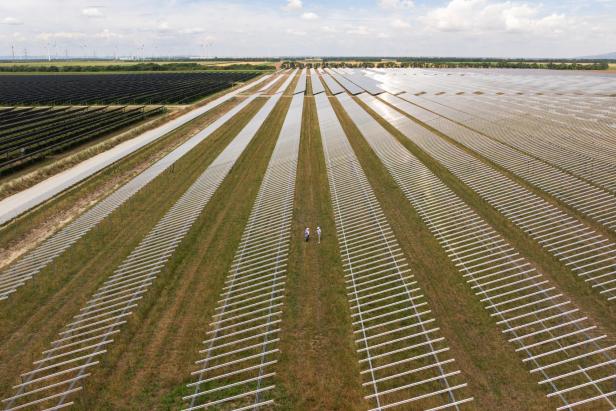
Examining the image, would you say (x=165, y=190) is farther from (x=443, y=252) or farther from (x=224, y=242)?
(x=443, y=252)

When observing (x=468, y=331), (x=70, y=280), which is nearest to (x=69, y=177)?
(x=70, y=280)

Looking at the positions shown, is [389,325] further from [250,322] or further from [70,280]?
[70,280]

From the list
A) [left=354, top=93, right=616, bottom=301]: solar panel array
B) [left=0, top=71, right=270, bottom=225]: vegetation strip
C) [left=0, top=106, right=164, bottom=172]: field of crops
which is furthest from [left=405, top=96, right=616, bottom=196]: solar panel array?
[left=0, top=106, right=164, bottom=172]: field of crops

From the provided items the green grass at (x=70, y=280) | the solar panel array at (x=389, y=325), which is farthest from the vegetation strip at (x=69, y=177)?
the solar panel array at (x=389, y=325)

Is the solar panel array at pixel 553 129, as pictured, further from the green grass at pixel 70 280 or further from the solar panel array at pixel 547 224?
the green grass at pixel 70 280

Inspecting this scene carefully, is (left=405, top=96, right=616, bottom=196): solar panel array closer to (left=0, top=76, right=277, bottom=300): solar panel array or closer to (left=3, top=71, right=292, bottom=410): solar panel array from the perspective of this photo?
(left=3, top=71, right=292, bottom=410): solar panel array

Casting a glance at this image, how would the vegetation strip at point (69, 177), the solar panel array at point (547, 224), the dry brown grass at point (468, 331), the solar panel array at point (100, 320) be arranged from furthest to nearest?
the vegetation strip at point (69, 177)
the solar panel array at point (547, 224)
the solar panel array at point (100, 320)
the dry brown grass at point (468, 331)

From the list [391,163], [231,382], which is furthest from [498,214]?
[231,382]
